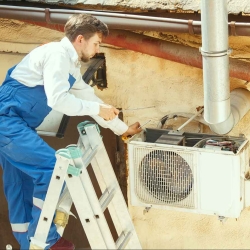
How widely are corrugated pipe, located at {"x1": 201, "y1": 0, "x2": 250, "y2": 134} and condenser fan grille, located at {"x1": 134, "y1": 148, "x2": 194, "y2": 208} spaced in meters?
0.39

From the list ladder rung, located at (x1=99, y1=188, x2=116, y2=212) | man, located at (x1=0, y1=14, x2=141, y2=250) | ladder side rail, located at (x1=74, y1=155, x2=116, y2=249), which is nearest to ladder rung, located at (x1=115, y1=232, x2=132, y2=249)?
ladder side rail, located at (x1=74, y1=155, x2=116, y2=249)

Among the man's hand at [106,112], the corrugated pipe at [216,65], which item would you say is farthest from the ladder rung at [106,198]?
the corrugated pipe at [216,65]

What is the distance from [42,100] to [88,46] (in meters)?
0.52

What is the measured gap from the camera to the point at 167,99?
6867 millimetres

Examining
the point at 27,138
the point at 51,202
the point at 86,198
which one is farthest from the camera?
the point at 27,138

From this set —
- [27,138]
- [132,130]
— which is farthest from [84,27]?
[132,130]

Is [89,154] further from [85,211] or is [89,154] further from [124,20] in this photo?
[124,20]

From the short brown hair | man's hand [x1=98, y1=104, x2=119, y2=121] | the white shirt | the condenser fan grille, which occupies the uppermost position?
the short brown hair

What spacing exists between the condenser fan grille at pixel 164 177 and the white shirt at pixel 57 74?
0.63 meters

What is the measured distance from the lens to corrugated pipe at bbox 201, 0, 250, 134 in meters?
5.29

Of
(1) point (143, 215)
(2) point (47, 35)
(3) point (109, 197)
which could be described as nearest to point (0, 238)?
(1) point (143, 215)

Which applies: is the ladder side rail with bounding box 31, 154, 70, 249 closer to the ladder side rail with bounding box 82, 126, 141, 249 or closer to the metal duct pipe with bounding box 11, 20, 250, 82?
the ladder side rail with bounding box 82, 126, 141, 249

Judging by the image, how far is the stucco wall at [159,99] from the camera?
6.76m

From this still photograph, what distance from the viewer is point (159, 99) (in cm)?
689
